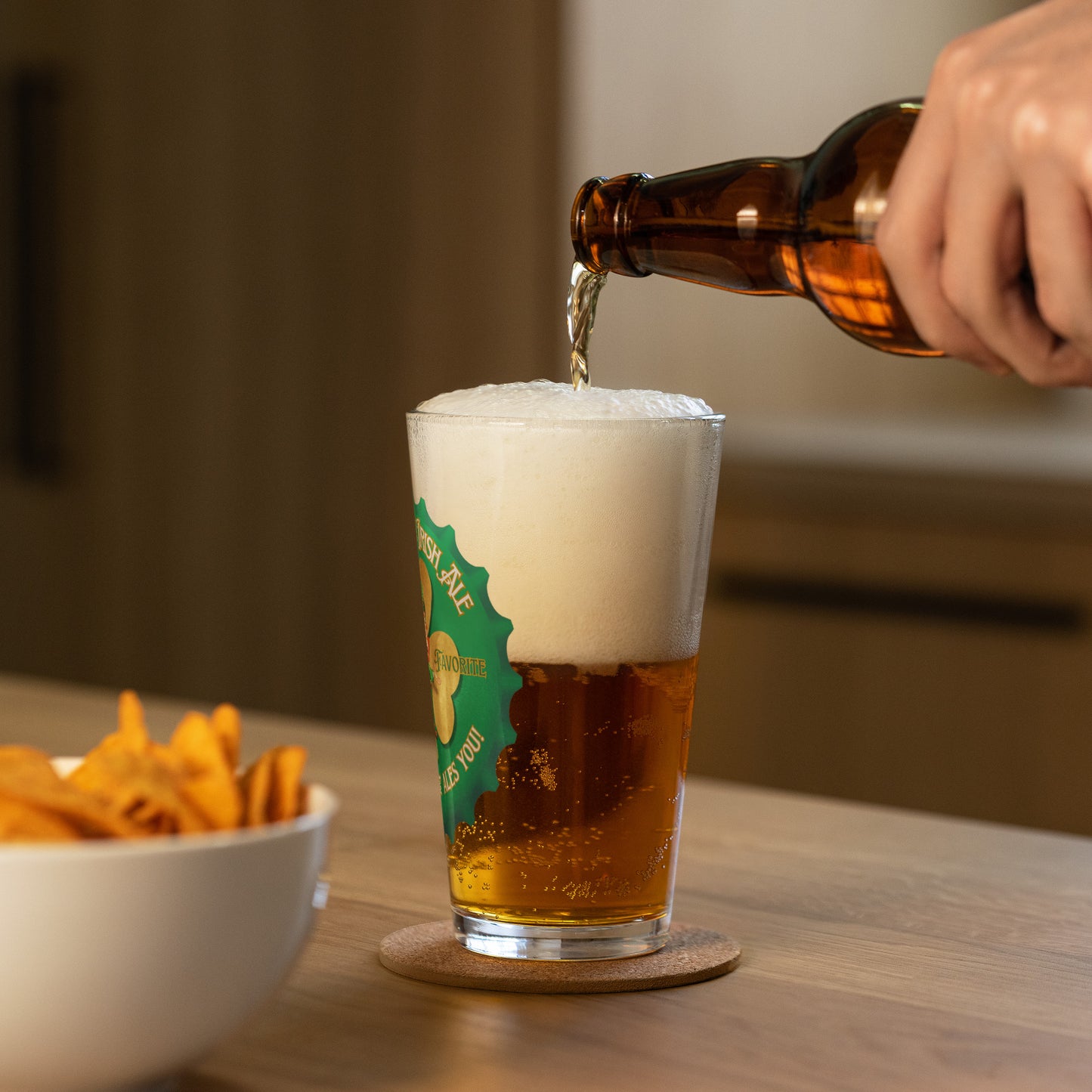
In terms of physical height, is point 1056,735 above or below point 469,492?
below

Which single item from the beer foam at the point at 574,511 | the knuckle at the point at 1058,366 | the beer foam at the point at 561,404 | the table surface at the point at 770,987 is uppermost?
the knuckle at the point at 1058,366

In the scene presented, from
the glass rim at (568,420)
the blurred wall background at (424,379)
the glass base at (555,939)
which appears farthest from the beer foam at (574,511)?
the blurred wall background at (424,379)

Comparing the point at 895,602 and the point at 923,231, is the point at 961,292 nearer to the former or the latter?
the point at 923,231

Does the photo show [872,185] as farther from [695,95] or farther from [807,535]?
[695,95]

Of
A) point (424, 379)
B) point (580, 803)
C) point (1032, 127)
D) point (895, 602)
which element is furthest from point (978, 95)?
point (424, 379)

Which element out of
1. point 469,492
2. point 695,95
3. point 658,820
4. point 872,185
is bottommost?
point 658,820

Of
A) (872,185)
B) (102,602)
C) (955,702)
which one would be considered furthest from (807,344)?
(872,185)

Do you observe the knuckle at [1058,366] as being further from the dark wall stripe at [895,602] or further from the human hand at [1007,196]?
the dark wall stripe at [895,602]
